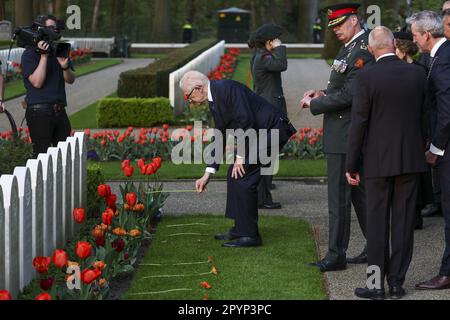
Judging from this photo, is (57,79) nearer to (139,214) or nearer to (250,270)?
(139,214)

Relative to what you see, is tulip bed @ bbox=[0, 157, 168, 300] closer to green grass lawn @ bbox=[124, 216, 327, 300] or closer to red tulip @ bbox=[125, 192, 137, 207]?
red tulip @ bbox=[125, 192, 137, 207]

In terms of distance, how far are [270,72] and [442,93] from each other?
360 centimetres

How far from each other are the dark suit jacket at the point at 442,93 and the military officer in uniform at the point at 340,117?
58cm

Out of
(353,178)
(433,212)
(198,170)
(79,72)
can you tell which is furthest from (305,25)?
(353,178)

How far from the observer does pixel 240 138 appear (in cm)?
822

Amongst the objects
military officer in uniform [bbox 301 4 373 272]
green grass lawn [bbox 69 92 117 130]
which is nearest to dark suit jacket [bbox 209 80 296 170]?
military officer in uniform [bbox 301 4 373 272]

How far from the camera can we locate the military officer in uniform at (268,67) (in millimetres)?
10273

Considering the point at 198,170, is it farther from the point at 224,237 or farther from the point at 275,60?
the point at 224,237

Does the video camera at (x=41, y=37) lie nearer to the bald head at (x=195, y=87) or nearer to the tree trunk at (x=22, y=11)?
the bald head at (x=195, y=87)

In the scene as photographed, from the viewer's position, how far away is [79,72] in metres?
32.3

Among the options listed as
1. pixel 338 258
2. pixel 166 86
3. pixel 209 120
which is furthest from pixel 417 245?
pixel 166 86

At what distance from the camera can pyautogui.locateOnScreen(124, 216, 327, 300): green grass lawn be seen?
275 inches

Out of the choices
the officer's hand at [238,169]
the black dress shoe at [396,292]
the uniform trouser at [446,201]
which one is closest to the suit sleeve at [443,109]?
the uniform trouser at [446,201]

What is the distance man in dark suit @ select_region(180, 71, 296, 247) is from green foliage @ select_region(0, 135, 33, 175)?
1.58 metres
